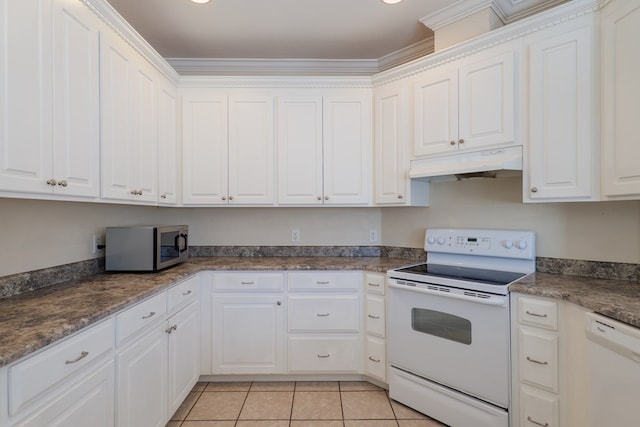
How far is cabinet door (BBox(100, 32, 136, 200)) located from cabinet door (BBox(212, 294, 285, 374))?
1078 millimetres

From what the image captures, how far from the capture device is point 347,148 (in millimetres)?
2656

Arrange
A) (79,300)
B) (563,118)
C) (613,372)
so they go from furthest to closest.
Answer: (563,118)
(79,300)
(613,372)

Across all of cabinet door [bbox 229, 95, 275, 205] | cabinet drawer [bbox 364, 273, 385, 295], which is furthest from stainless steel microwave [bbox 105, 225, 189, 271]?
cabinet drawer [bbox 364, 273, 385, 295]

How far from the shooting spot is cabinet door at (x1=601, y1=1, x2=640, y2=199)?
4.90ft

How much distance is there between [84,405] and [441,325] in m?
1.83

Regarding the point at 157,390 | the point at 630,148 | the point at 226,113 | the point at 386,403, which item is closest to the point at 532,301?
the point at 630,148

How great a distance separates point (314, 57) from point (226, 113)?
101 cm

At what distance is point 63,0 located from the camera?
1.42 m

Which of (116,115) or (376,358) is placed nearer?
(116,115)

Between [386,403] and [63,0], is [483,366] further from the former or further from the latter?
[63,0]

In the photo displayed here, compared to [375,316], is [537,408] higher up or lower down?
lower down

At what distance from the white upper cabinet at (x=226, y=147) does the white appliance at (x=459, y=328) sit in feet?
4.60

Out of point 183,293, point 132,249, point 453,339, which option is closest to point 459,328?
point 453,339

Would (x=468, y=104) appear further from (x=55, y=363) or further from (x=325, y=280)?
(x=55, y=363)
